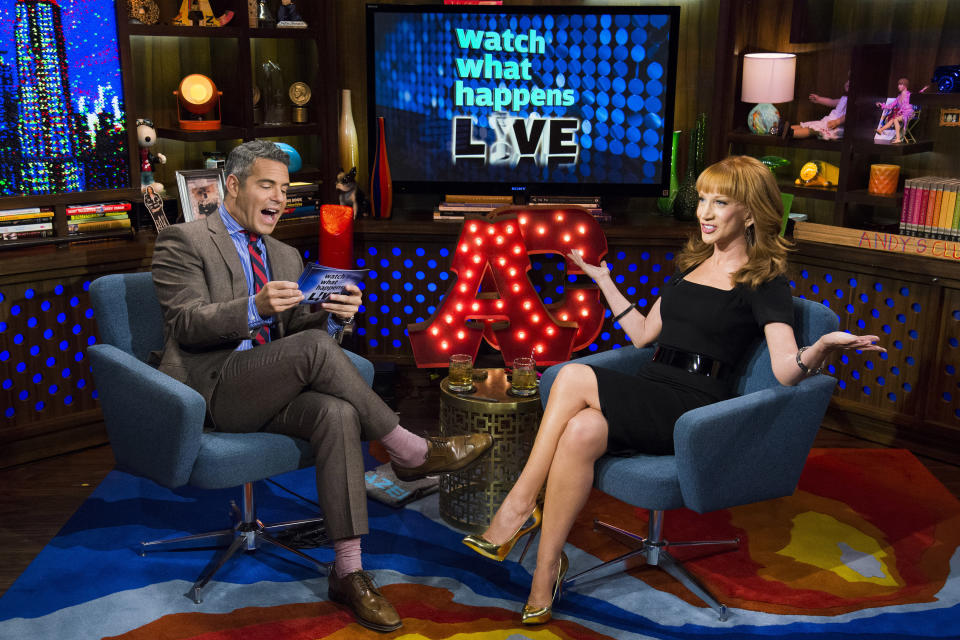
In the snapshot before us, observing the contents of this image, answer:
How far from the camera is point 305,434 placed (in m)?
2.95

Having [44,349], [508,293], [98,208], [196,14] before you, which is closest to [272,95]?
[196,14]

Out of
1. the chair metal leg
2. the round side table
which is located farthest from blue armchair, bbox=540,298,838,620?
the chair metal leg

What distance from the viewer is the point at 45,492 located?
147 inches

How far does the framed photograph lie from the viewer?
12.8ft

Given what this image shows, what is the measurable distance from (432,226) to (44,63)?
5.96 feet

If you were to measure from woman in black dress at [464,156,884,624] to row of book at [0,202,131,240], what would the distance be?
83.5 inches

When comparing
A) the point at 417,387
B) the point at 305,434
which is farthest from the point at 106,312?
the point at 417,387

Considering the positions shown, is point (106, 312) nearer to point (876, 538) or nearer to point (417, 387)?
point (417, 387)

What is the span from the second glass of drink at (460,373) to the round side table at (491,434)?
0.09 feet

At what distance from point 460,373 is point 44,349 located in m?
1.74

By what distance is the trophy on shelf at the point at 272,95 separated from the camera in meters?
4.70

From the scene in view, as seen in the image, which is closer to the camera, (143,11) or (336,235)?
(143,11)

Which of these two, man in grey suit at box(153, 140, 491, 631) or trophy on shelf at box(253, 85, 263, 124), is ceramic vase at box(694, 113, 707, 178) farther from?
man in grey suit at box(153, 140, 491, 631)

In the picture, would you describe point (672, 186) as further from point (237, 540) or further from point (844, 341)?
point (237, 540)
